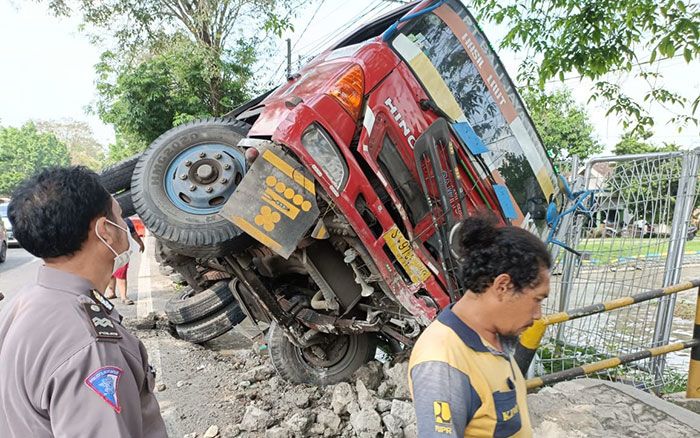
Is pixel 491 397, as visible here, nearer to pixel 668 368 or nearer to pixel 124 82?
pixel 668 368

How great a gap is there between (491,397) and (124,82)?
10425 mm

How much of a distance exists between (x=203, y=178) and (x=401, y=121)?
1338mm

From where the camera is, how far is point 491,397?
4.27 feet

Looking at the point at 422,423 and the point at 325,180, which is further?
the point at 325,180

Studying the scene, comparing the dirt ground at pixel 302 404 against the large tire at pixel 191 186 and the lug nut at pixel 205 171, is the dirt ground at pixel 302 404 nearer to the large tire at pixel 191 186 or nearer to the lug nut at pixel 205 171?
the large tire at pixel 191 186

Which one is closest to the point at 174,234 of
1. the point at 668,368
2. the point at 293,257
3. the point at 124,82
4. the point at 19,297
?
the point at 293,257

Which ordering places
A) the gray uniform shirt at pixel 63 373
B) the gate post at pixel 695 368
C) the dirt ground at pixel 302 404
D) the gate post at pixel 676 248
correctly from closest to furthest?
1. the gray uniform shirt at pixel 63 373
2. the dirt ground at pixel 302 404
3. the gate post at pixel 695 368
4. the gate post at pixel 676 248

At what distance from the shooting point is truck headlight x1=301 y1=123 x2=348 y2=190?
2818mm

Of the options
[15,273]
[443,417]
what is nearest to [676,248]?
[443,417]

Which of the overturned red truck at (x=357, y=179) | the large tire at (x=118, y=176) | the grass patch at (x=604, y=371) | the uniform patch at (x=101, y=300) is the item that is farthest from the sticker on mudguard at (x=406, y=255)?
the large tire at (x=118, y=176)

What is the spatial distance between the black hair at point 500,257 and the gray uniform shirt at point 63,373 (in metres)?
0.95

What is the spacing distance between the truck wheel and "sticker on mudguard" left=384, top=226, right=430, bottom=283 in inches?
50.0

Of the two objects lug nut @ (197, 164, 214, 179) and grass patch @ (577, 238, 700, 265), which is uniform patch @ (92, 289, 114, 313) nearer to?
lug nut @ (197, 164, 214, 179)

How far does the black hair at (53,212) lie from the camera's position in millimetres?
1205
